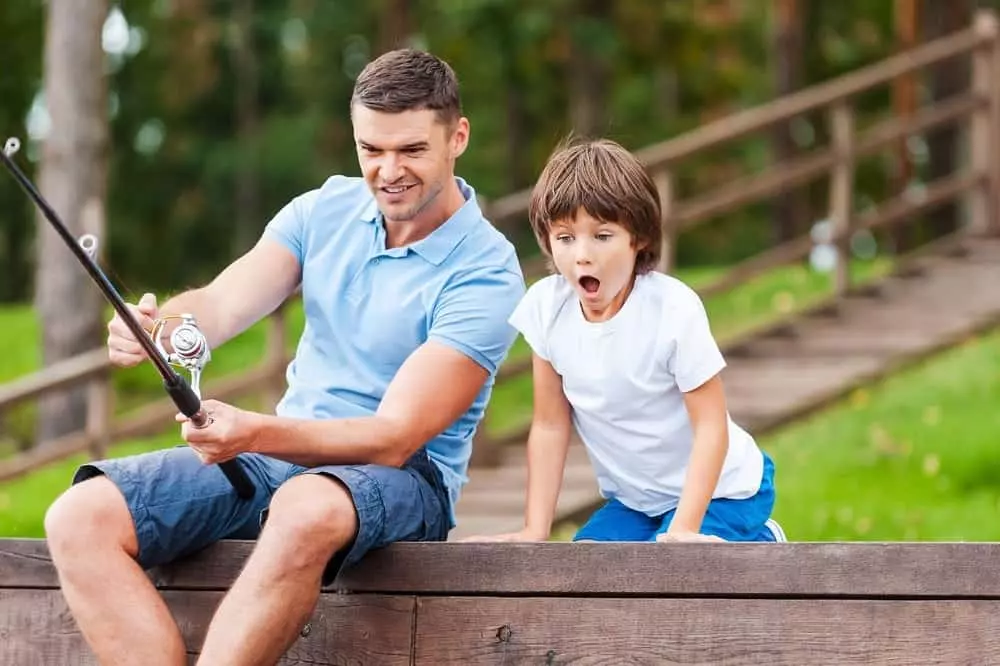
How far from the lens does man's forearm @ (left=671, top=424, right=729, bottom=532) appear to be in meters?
3.23

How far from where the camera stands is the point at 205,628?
3295mm

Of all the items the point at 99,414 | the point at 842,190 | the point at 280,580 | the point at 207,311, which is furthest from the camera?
the point at 842,190

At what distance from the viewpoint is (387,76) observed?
3469 millimetres

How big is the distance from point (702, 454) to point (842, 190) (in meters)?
5.78

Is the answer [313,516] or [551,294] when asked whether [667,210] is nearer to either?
[551,294]

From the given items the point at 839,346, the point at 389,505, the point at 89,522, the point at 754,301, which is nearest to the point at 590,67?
the point at 754,301

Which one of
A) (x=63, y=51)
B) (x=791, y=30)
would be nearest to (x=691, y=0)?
(x=791, y=30)

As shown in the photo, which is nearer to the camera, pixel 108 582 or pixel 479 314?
pixel 108 582

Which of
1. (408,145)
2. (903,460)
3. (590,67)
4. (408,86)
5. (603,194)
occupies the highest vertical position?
(408,86)

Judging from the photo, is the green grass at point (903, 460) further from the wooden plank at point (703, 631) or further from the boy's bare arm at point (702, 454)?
the wooden plank at point (703, 631)

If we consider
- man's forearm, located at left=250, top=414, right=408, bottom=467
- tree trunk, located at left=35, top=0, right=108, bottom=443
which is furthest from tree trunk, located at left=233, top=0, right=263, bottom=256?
man's forearm, located at left=250, top=414, right=408, bottom=467

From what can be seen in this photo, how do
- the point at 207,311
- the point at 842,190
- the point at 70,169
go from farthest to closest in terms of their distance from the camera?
the point at 70,169, the point at 842,190, the point at 207,311

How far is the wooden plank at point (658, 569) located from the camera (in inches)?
117

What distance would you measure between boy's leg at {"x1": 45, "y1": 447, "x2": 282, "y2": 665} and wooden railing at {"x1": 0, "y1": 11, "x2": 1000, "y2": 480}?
341 cm
